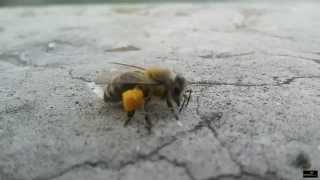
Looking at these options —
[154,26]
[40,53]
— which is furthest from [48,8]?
[40,53]

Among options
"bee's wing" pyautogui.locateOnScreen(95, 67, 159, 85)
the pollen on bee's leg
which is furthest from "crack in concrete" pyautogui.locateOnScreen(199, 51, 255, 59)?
the pollen on bee's leg

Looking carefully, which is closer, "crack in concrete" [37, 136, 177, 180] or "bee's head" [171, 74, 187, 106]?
"crack in concrete" [37, 136, 177, 180]

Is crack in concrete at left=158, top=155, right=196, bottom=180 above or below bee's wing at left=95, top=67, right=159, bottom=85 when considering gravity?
below

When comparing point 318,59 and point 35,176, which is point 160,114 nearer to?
point 35,176

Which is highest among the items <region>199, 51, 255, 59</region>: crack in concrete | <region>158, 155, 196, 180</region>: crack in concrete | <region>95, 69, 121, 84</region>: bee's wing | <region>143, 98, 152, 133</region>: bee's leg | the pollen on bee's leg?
<region>199, 51, 255, 59</region>: crack in concrete

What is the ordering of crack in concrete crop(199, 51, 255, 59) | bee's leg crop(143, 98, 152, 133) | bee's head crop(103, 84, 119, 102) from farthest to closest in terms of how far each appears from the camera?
crack in concrete crop(199, 51, 255, 59) < bee's head crop(103, 84, 119, 102) < bee's leg crop(143, 98, 152, 133)

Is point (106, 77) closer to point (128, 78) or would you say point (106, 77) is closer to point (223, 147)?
point (128, 78)

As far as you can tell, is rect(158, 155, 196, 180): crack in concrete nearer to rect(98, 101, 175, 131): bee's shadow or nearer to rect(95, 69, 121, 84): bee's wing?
rect(98, 101, 175, 131): bee's shadow
